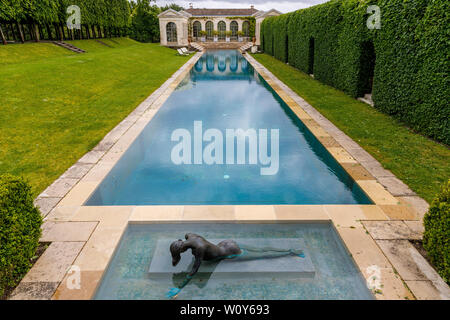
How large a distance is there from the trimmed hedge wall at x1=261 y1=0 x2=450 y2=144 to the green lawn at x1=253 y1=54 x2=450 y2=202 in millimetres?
542

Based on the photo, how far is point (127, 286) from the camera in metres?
3.84

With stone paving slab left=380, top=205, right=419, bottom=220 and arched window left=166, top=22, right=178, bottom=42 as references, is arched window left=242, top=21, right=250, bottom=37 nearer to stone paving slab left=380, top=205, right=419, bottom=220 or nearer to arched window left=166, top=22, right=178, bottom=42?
arched window left=166, top=22, right=178, bottom=42

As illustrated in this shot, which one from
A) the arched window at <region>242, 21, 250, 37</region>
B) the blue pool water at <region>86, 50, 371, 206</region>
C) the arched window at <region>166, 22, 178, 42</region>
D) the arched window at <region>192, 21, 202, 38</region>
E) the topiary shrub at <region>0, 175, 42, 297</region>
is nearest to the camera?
the topiary shrub at <region>0, 175, 42, 297</region>

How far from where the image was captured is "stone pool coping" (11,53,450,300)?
3.65 meters

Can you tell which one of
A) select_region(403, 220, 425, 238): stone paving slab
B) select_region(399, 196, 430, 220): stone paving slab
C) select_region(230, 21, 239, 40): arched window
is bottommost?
select_region(403, 220, 425, 238): stone paving slab

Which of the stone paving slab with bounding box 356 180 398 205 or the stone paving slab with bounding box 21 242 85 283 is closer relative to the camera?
the stone paving slab with bounding box 21 242 85 283

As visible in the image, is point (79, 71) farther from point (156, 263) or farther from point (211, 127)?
point (156, 263)

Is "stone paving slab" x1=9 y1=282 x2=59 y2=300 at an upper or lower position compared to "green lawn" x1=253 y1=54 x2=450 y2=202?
lower

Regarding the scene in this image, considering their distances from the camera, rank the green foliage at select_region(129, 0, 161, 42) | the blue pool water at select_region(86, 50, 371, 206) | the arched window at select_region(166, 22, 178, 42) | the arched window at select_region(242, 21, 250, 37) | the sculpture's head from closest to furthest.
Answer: the sculpture's head → the blue pool water at select_region(86, 50, 371, 206) → the arched window at select_region(166, 22, 178, 42) → the green foliage at select_region(129, 0, 161, 42) → the arched window at select_region(242, 21, 250, 37)

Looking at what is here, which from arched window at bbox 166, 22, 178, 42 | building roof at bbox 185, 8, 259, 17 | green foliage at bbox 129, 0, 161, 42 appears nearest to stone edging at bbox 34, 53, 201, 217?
arched window at bbox 166, 22, 178, 42

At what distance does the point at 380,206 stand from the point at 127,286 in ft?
14.2

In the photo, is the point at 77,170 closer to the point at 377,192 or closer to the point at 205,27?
the point at 377,192

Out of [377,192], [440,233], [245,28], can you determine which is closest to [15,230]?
[440,233]

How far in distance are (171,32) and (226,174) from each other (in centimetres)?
4444
